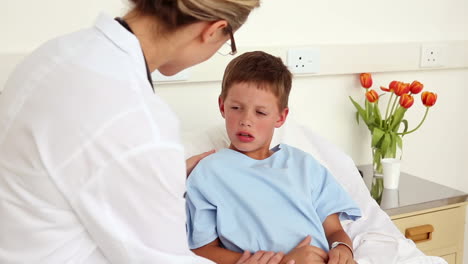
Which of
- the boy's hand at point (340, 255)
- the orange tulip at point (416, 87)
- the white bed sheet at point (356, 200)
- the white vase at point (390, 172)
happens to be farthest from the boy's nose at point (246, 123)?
the orange tulip at point (416, 87)

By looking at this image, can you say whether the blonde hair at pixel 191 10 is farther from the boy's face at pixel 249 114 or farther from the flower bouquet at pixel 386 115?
the flower bouquet at pixel 386 115

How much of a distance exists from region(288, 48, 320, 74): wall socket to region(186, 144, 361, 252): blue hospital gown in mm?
590

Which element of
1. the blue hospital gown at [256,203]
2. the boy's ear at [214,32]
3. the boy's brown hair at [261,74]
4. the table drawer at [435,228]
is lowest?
the table drawer at [435,228]

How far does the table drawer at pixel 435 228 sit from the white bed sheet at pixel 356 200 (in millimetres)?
187

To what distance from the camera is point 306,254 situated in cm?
151

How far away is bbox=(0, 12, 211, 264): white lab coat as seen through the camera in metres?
0.98

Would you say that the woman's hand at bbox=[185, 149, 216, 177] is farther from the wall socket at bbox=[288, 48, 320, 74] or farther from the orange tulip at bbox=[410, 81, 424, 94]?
the orange tulip at bbox=[410, 81, 424, 94]

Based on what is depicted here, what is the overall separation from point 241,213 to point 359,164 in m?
1.02

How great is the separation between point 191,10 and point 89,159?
1.01 ft

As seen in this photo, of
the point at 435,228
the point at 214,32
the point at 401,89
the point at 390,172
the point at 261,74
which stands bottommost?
the point at 435,228

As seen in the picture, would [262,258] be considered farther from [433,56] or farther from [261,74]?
[433,56]

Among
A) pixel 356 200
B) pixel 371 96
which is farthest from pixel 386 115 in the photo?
pixel 356 200

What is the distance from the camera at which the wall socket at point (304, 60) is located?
2219 mm

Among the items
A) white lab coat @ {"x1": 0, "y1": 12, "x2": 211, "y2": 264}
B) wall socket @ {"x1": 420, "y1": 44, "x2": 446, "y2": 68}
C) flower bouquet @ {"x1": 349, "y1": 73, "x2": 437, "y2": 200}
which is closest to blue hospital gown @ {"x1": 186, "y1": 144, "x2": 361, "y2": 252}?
white lab coat @ {"x1": 0, "y1": 12, "x2": 211, "y2": 264}
